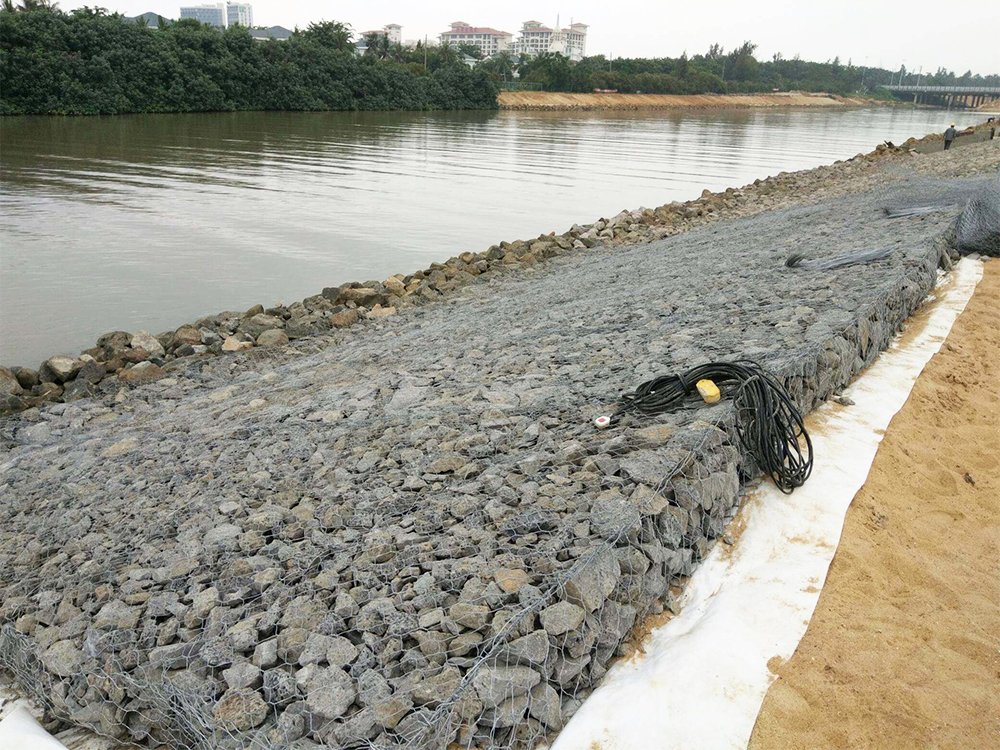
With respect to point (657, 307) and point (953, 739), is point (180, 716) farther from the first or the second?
point (657, 307)

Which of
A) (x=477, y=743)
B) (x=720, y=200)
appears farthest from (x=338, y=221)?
(x=477, y=743)

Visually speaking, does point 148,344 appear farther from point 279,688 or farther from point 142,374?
point 279,688

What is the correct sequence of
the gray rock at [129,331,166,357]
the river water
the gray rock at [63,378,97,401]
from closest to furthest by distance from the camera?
the gray rock at [63,378,97,401], the gray rock at [129,331,166,357], the river water

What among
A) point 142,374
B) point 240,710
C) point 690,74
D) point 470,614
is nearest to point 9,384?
point 142,374

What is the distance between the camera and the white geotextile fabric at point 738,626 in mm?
2557

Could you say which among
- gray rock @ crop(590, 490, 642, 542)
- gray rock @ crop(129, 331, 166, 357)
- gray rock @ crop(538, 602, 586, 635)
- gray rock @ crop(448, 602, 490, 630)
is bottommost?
gray rock @ crop(129, 331, 166, 357)

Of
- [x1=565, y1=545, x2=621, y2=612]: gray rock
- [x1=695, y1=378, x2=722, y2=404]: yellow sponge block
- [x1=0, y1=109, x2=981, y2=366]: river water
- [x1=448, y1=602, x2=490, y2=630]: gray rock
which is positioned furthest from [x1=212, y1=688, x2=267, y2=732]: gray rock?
[x1=0, y1=109, x2=981, y2=366]: river water

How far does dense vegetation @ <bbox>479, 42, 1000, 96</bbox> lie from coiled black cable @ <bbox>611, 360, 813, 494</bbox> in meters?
68.5

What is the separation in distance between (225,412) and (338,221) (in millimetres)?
11662

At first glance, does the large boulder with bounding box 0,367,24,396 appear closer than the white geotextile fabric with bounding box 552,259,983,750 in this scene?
No

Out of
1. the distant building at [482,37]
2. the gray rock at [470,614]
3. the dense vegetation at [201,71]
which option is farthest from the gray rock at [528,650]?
the distant building at [482,37]

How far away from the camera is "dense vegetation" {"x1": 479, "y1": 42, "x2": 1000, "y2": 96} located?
86625 millimetres

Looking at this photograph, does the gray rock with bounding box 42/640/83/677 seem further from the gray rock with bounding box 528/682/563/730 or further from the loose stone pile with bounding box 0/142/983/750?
the gray rock with bounding box 528/682/563/730

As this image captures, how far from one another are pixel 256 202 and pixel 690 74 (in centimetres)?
9911
